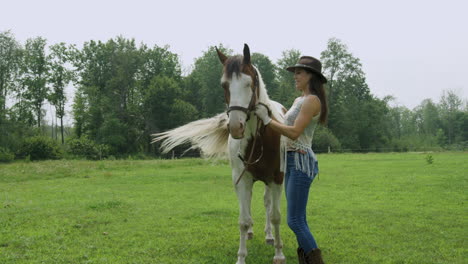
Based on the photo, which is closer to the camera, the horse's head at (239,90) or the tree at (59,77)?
the horse's head at (239,90)

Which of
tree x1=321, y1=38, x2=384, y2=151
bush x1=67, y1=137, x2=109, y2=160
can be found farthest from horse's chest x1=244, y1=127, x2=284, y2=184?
tree x1=321, y1=38, x2=384, y2=151

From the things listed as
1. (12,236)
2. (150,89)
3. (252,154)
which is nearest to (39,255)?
(12,236)

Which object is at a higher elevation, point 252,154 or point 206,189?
point 252,154

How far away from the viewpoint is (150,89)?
4116 centimetres

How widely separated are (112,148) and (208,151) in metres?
35.3

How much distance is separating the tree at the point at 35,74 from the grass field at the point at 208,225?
120ft

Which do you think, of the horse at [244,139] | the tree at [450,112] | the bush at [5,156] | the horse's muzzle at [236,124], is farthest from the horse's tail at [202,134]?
the tree at [450,112]

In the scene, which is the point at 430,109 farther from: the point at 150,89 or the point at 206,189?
the point at 206,189

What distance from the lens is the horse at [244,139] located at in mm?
3168

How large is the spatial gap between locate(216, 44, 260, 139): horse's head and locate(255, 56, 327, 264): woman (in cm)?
15

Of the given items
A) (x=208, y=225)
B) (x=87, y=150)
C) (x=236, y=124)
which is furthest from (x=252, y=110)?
(x=87, y=150)

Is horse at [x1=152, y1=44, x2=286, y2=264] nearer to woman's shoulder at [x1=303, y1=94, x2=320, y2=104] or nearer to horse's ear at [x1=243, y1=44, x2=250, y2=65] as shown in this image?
horse's ear at [x1=243, y1=44, x2=250, y2=65]

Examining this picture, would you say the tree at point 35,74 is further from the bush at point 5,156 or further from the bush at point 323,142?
the bush at point 323,142

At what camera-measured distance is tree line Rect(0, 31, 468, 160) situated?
3856 centimetres
